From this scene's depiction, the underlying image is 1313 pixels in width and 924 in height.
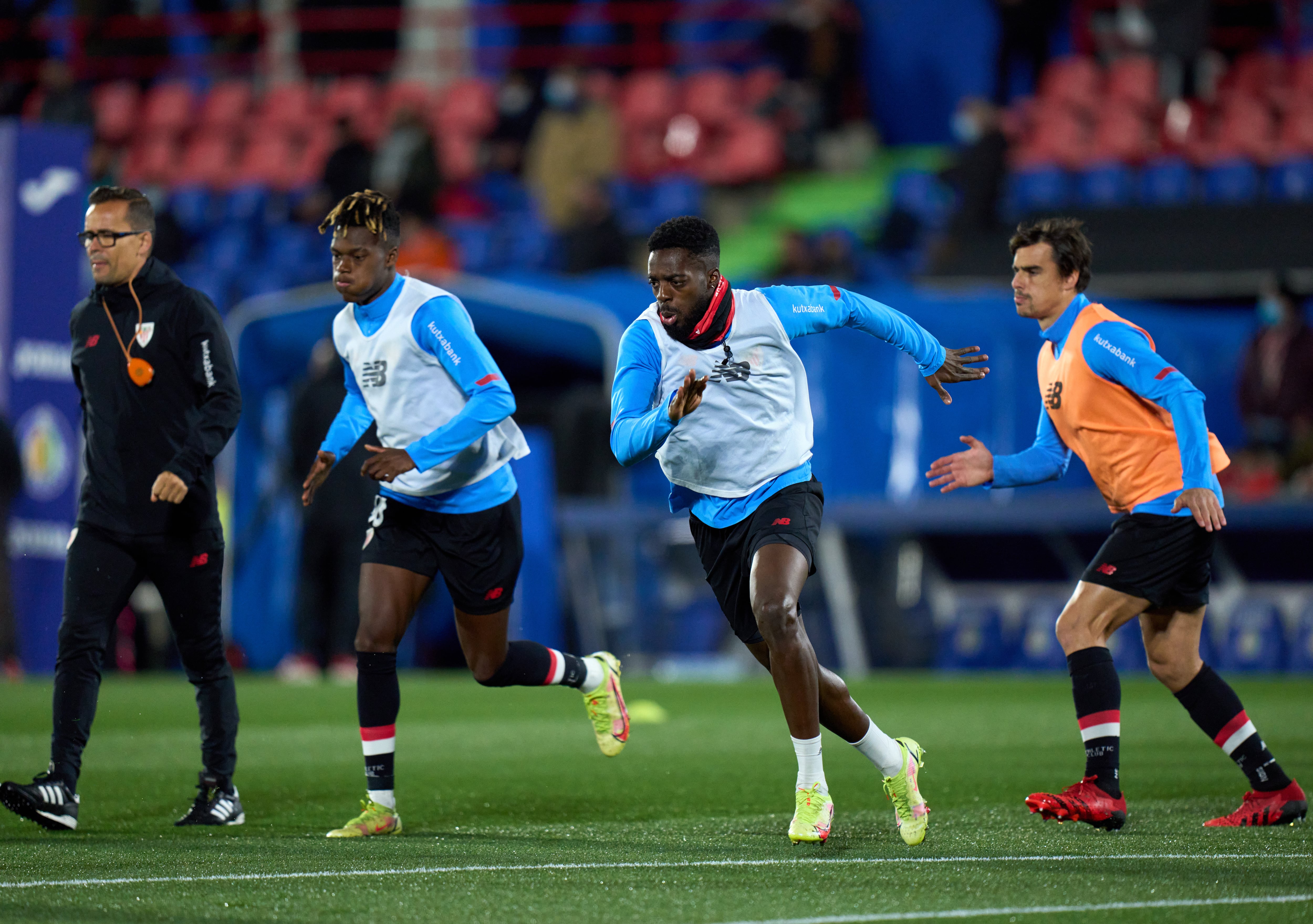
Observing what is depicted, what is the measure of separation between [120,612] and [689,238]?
268 cm

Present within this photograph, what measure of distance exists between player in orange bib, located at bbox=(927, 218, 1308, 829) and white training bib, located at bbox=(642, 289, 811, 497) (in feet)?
2.50

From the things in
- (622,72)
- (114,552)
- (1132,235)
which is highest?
(622,72)

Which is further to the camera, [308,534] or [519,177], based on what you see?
[519,177]

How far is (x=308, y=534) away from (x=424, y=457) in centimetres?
902

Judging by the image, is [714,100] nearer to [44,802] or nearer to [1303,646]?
[1303,646]

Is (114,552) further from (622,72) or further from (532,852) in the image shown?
(622,72)

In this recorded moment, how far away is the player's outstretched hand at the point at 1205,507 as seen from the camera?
6426mm

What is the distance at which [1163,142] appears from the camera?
2033 centimetres

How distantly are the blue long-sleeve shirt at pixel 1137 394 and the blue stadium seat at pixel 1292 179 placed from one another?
42.3 ft

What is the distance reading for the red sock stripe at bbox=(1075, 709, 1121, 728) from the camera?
6.65 m

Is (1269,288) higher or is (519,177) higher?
(519,177)

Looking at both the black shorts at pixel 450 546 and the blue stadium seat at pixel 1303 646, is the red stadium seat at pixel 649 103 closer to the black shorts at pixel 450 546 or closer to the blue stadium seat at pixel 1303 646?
the blue stadium seat at pixel 1303 646

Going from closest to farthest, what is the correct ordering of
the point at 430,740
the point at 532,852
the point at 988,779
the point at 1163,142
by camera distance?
the point at 532,852 < the point at 988,779 < the point at 430,740 < the point at 1163,142

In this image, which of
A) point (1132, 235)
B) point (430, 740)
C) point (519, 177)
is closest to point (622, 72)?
point (519, 177)
